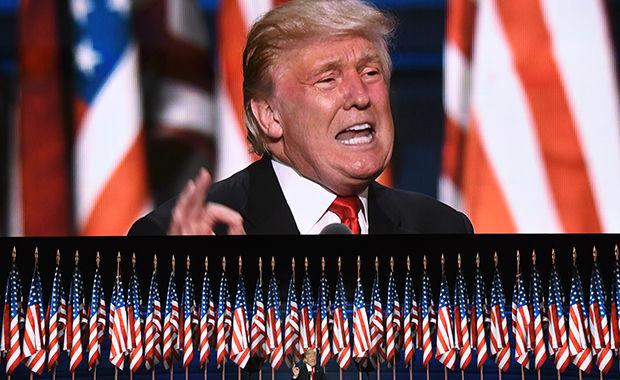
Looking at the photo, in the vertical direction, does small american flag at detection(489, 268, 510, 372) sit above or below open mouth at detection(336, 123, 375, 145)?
below

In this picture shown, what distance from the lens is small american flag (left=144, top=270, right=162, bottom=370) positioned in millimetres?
15172

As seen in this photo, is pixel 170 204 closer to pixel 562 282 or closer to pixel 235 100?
pixel 235 100

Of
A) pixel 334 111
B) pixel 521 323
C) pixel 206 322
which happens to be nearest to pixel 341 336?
pixel 206 322

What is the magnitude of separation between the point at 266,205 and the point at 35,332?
3.68 m

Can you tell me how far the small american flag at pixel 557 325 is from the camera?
49.5 ft

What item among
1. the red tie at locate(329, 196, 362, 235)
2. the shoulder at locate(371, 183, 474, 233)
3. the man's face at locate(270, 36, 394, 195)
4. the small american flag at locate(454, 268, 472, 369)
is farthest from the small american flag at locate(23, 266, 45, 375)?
the small american flag at locate(454, 268, 472, 369)

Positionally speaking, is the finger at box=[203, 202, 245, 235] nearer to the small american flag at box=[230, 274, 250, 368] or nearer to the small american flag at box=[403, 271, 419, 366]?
the small american flag at box=[230, 274, 250, 368]

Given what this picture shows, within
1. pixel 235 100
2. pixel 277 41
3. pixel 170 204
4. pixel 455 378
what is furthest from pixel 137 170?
pixel 455 378

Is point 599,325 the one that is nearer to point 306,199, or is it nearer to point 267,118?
point 306,199

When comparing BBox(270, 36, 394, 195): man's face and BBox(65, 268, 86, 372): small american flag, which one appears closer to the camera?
BBox(270, 36, 394, 195): man's face

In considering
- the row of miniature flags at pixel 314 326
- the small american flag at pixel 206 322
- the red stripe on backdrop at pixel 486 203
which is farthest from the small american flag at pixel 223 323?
the red stripe on backdrop at pixel 486 203

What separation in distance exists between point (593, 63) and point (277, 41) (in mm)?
4434

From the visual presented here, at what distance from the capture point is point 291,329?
50.2 feet

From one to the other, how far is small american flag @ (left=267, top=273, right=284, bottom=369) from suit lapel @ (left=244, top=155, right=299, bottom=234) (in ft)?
2.46
